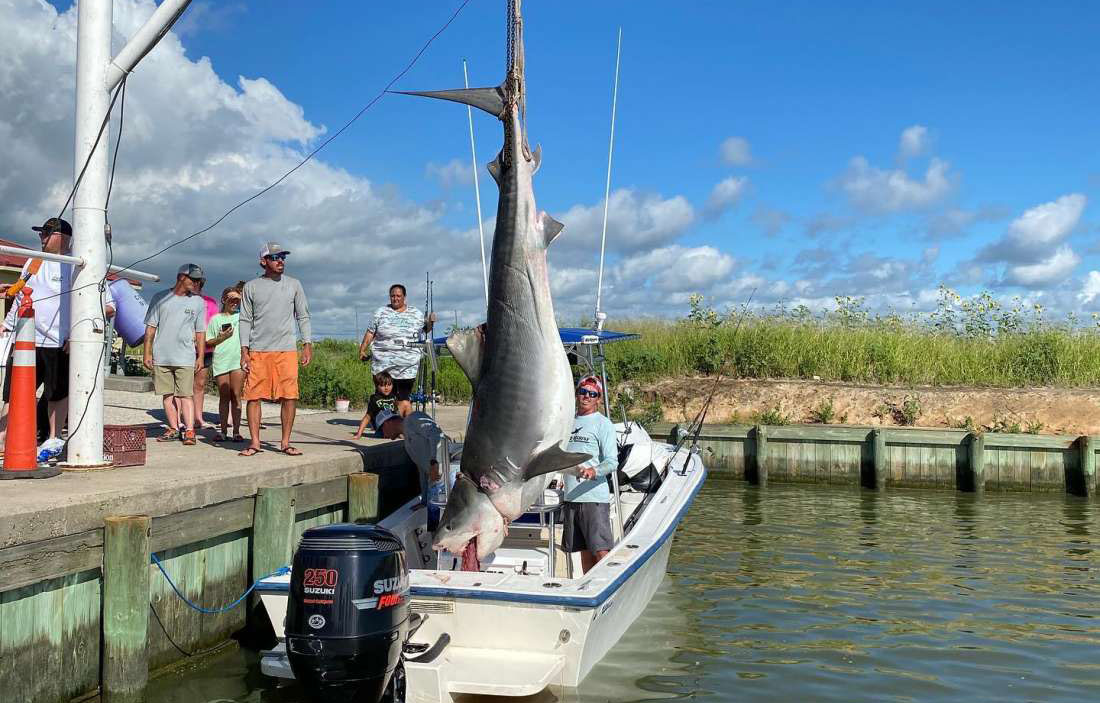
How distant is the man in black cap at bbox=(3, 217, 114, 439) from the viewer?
6438mm

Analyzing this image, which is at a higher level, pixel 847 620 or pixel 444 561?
pixel 444 561

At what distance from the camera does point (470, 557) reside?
5.27 meters

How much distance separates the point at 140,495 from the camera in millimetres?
5031

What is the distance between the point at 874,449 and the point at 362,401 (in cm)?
938

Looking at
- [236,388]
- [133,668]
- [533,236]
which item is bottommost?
[133,668]

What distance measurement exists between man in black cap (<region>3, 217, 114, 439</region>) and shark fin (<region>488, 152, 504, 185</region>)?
2955mm

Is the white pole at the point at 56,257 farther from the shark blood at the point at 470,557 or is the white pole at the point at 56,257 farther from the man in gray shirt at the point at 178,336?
the shark blood at the point at 470,557

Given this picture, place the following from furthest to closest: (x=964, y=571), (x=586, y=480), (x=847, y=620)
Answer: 1. (x=964, y=571)
2. (x=847, y=620)
3. (x=586, y=480)

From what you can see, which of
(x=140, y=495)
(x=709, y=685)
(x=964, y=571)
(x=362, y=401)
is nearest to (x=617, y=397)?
(x=362, y=401)

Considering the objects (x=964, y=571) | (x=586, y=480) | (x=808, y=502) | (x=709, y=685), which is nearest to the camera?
(x=709, y=685)

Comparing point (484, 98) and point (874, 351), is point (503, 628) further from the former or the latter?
point (874, 351)

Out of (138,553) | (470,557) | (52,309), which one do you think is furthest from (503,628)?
(52,309)

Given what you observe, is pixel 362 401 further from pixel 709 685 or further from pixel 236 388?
pixel 709 685

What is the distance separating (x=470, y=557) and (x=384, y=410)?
4941 mm
